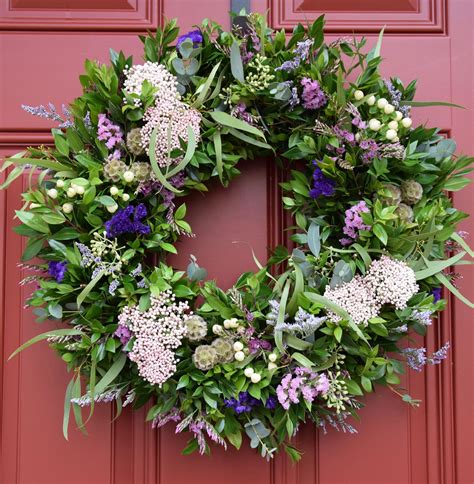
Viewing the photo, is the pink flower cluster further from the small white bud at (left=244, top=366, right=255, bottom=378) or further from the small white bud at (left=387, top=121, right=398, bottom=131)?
the small white bud at (left=387, top=121, right=398, bottom=131)

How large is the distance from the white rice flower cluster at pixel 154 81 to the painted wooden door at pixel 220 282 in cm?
19

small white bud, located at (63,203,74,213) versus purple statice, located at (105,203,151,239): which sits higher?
small white bud, located at (63,203,74,213)

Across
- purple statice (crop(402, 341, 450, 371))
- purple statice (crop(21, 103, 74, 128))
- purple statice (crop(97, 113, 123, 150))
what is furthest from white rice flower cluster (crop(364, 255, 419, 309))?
purple statice (crop(21, 103, 74, 128))

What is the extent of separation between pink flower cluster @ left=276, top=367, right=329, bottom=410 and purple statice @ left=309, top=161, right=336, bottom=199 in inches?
14.0

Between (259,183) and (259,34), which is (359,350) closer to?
(259,183)

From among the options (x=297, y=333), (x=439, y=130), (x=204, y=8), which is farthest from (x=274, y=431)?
(x=204, y=8)

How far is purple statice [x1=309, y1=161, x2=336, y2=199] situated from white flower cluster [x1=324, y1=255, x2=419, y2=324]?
7.0 inches

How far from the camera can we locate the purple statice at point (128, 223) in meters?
1.10

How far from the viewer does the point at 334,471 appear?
1270 mm

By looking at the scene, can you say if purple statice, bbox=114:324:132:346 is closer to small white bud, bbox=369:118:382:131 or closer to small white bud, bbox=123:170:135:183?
small white bud, bbox=123:170:135:183

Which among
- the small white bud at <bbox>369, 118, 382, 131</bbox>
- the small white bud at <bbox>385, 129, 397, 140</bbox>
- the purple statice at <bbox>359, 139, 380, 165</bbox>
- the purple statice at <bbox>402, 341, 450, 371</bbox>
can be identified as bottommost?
the purple statice at <bbox>402, 341, 450, 371</bbox>

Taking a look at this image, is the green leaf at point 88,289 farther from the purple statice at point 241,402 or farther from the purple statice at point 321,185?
the purple statice at point 321,185

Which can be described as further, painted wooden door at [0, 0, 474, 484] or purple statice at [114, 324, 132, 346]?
painted wooden door at [0, 0, 474, 484]

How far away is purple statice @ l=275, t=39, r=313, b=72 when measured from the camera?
Result: 112 cm
